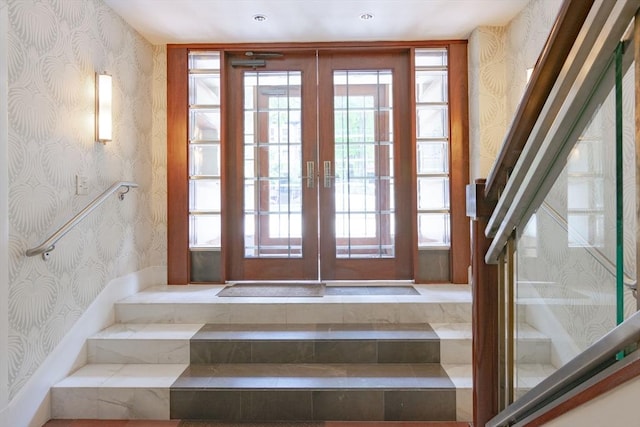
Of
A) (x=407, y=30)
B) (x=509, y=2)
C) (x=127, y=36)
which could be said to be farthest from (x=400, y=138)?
(x=127, y=36)

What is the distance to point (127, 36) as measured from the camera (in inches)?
124

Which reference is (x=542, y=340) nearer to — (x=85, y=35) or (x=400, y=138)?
(x=400, y=138)

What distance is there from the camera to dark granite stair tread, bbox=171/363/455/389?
2.17 m

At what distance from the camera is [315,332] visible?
2600 mm

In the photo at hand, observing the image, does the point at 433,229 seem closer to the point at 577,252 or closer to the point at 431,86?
the point at 431,86

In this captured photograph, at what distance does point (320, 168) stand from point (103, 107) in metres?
1.73

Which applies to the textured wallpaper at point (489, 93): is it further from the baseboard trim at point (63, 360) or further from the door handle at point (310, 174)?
the baseboard trim at point (63, 360)

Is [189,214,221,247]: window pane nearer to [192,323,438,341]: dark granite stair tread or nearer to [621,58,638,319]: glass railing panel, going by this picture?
[192,323,438,341]: dark granite stair tread

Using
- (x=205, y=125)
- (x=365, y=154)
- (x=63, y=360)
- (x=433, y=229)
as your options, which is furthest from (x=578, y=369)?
(x=205, y=125)

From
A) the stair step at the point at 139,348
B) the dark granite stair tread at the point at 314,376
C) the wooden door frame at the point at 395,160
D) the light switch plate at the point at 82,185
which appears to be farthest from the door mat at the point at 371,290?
the light switch plate at the point at 82,185

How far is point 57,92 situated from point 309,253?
219cm

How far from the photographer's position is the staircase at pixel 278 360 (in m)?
2.15

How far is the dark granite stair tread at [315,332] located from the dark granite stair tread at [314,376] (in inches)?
6.4

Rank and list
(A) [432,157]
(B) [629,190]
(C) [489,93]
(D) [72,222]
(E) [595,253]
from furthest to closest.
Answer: (A) [432,157]
(C) [489,93]
(D) [72,222]
(E) [595,253]
(B) [629,190]
